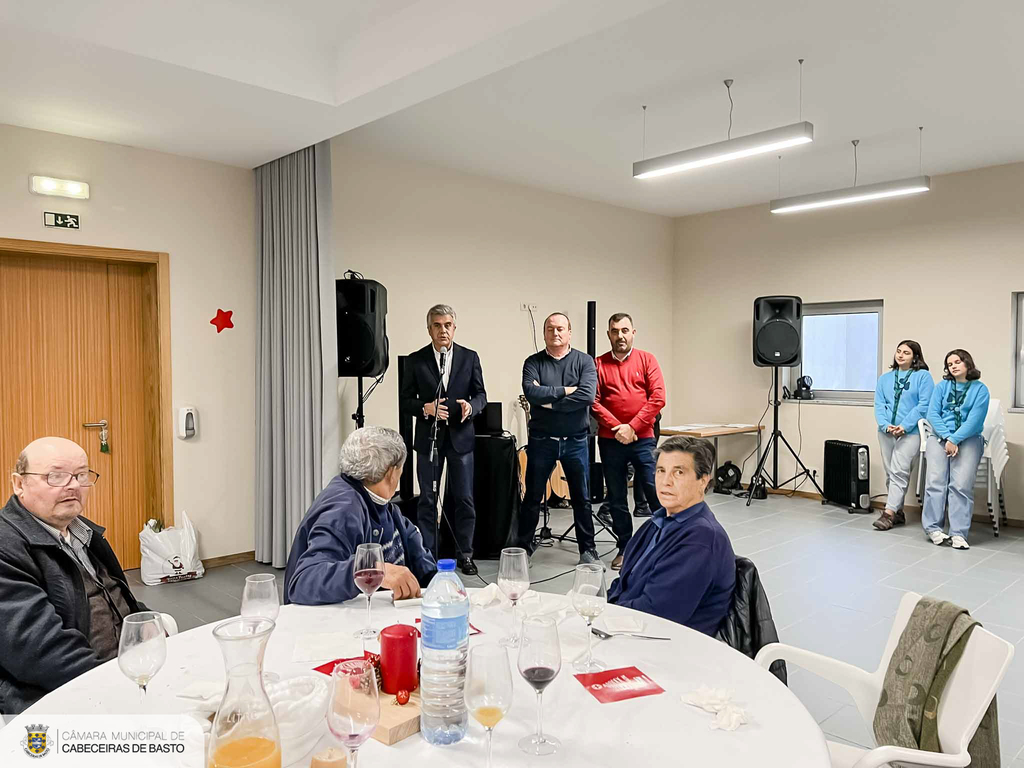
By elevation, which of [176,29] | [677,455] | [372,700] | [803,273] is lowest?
[372,700]

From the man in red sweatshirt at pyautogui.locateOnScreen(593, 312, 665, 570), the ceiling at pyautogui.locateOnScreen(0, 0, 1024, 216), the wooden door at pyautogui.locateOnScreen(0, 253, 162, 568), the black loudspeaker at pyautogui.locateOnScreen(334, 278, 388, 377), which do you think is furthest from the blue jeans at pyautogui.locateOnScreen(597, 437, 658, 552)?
the wooden door at pyautogui.locateOnScreen(0, 253, 162, 568)

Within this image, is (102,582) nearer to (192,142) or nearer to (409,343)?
(192,142)

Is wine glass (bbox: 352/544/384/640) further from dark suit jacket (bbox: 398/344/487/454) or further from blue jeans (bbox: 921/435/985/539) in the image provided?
blue jeans (bbox: 921/435/985/539)

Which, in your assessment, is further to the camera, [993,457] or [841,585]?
[993,457]

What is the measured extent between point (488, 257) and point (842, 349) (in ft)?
11.9

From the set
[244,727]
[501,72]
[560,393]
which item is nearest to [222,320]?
[560,393]

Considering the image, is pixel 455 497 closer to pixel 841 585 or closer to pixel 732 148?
pixel 841 585

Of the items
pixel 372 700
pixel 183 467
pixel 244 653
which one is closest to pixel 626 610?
pixel 372 700

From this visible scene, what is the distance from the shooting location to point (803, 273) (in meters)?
7.36

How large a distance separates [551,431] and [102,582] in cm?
298

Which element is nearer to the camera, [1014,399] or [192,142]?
[192,142]

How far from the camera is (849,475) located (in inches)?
262

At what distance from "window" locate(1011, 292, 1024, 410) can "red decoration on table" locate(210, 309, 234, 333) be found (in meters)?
6.06

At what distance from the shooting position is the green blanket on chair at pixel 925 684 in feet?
4.96
